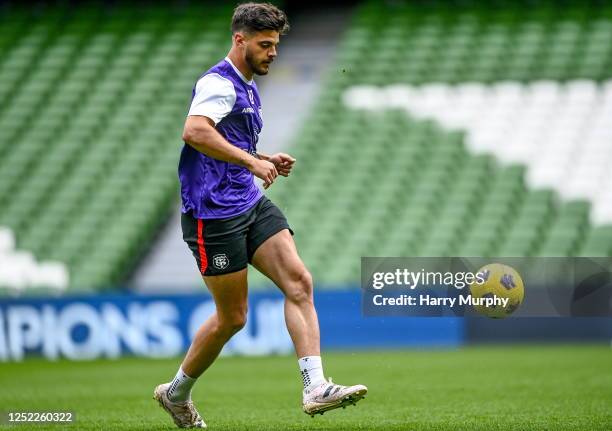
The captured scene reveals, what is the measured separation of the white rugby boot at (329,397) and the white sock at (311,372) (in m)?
0.03

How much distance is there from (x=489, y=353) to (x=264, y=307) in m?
2.68

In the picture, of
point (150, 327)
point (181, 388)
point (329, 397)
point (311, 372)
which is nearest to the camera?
point (329, 397)

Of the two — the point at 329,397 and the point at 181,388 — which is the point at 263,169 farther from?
the point at 181,388

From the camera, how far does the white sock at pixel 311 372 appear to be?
207 inches

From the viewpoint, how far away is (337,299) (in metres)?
13.0

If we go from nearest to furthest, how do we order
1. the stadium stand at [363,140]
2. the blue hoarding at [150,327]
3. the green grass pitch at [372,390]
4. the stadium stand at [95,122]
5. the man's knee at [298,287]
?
the man's knee at [298,287]
the green grass pitch at [372,390]
the blue hoarding at [150,327]
the stadium stand at [363,140]
the stadium stand at [95,122]

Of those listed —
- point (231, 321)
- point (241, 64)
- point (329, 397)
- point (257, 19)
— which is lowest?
point (329, 397)

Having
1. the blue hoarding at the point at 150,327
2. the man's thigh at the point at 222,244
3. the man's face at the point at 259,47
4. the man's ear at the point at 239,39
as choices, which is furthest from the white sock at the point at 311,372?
the blue hoarding at the point at 150,327

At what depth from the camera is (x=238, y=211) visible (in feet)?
18.1

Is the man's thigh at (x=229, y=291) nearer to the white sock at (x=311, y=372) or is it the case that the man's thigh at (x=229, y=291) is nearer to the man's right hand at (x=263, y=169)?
the white sock at (x=311, y=372)

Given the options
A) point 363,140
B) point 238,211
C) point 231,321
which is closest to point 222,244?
point 238,211

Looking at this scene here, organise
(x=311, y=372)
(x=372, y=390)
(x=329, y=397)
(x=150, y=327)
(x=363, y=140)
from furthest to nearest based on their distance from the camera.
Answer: (x=363, y=140) < (x=150, y=327) < (x=372, y=390) < (x=311, y=372) < (x=329, y=397)

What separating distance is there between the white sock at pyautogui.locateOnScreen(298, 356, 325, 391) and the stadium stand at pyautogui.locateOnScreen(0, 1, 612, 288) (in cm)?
906

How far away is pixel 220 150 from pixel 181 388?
1.35 m
